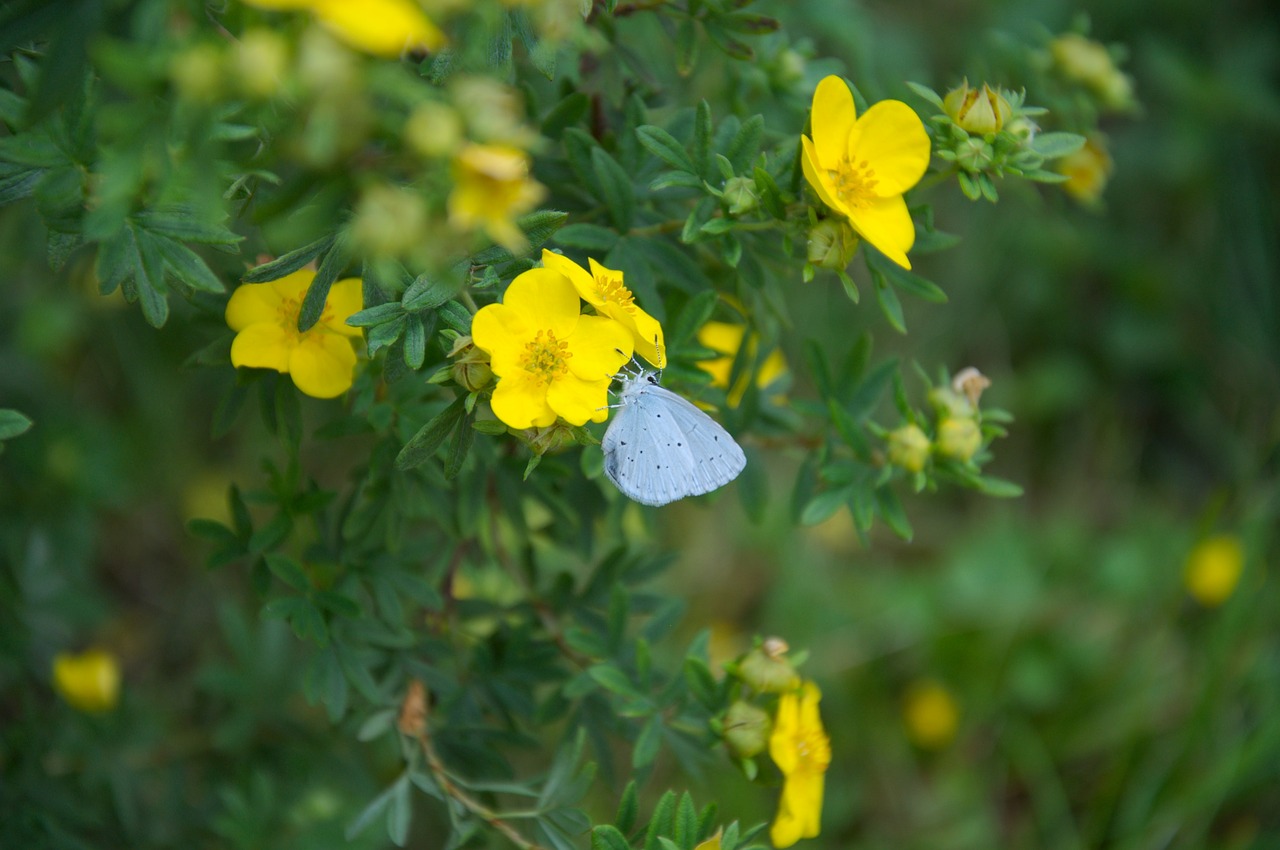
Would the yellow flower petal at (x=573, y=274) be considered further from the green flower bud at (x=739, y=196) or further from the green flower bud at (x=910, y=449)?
the green flower bud at (x=910, y=449)

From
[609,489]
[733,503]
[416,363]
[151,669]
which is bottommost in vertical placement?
[151,669]

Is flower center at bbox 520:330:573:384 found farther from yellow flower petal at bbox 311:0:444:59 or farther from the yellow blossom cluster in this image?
yellow flower petal at bbox 311:0:444:59

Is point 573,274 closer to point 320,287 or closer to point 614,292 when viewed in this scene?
point 614,292

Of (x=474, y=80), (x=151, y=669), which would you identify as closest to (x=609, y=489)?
(x=474, y=80)

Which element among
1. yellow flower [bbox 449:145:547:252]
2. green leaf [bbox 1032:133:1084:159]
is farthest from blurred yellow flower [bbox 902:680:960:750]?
yellow flower [bbox 449:145:547:252]

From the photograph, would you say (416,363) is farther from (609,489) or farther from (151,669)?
(151,669)

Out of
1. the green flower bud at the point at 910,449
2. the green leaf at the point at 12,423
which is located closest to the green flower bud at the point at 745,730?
the green flower bud at the point at 910,449

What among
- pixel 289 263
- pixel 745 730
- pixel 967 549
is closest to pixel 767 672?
pixel 745 730

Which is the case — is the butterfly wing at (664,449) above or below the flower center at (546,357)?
below
